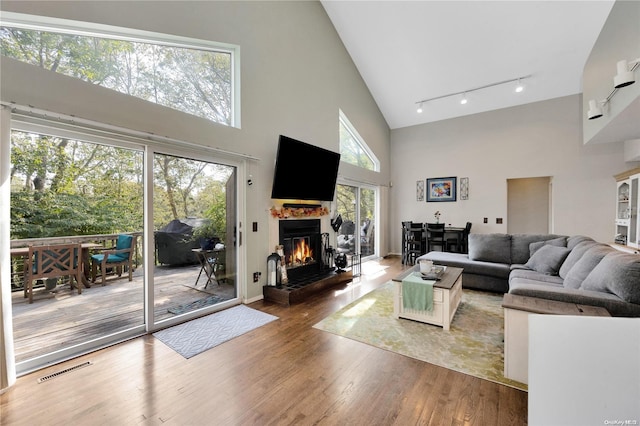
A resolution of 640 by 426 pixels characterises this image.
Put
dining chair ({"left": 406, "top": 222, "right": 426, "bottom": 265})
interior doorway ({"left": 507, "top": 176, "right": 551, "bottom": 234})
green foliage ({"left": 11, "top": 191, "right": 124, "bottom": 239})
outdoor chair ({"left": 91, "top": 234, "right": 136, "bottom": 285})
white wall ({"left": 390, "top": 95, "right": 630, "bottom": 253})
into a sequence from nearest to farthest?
green foliage ({"left": 11, "top": 191, "right": 124, "bottom": 239})
outdoor chair ({"left": 91, "top": 234, "right": 136, "bottom": 285})
white wall ({"left": 390, "top": 95, "right": 630, "bottom": 253})
dining chair ({"left": 406, "top": 222, "right": 426, "bottom": 265})
interior doorway ({"left": 507, "top": 176, "right": 551, "bottom": 234})

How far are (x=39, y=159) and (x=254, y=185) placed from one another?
214cm

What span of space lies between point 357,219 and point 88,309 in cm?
525

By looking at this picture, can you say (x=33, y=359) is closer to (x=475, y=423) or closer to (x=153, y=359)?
(x=153, y=359)

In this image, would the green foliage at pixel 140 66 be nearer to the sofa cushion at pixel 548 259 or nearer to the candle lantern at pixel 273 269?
the candle lantern at pixel 273 269

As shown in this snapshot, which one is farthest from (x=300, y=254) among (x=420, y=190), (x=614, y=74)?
(x=614, y=74)

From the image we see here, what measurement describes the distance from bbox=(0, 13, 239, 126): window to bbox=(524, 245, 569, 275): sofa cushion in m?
4.72

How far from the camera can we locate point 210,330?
2.76m

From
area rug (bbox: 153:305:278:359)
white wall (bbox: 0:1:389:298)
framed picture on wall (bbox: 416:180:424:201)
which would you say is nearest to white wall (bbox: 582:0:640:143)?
framed picture on wall (bbox: 416:180:424:201)

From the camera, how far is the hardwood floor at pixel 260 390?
1.59m

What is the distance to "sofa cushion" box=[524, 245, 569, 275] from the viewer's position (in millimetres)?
3297

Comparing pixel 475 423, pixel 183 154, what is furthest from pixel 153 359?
pixel 475 423

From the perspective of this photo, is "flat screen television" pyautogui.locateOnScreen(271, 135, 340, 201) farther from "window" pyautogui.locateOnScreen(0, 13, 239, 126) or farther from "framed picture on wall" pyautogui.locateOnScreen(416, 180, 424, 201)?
"framed picture on wall" pyautogui.locateOnScreen(416, 180, 424, 201)

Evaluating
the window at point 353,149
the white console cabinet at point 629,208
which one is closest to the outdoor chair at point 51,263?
the window at point 353,149

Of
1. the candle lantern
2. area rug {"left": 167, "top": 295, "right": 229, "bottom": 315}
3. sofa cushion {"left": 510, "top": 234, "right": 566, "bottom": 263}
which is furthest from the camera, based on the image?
sofa cushion {"left": 510, "top": 234, "right": 566, "bottom": 263}
